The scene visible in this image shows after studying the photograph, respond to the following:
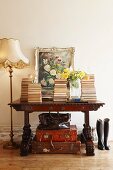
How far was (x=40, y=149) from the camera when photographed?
3.52 meters

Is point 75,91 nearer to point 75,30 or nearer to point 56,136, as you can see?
point 56,136

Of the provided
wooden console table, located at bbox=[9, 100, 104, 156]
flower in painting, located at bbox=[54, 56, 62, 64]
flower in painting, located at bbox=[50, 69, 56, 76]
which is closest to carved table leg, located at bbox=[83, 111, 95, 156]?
wooden console table, located at bbox=[9, 100, 104, 156]

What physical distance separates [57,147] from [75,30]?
1.85 metres

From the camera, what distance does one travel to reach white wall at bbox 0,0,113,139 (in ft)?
13.8

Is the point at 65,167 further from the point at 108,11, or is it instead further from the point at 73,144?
the point at 108,11

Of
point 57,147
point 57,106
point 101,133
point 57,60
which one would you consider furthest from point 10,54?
point 101,133

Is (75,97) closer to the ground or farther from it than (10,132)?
farther from it

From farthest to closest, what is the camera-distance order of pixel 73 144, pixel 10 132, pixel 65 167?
pixel 10 132 → pixel 73 144 → pixel 65 167

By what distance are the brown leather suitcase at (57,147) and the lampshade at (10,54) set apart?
1.14 meters

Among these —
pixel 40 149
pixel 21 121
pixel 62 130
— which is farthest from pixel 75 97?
pixel 21 121

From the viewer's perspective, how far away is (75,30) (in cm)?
421

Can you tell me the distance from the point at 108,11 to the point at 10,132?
2.46 metres

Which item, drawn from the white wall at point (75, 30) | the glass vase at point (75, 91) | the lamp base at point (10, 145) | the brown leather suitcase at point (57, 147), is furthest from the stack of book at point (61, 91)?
the lamp base at point (10, 145)

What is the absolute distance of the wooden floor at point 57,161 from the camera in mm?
3010
